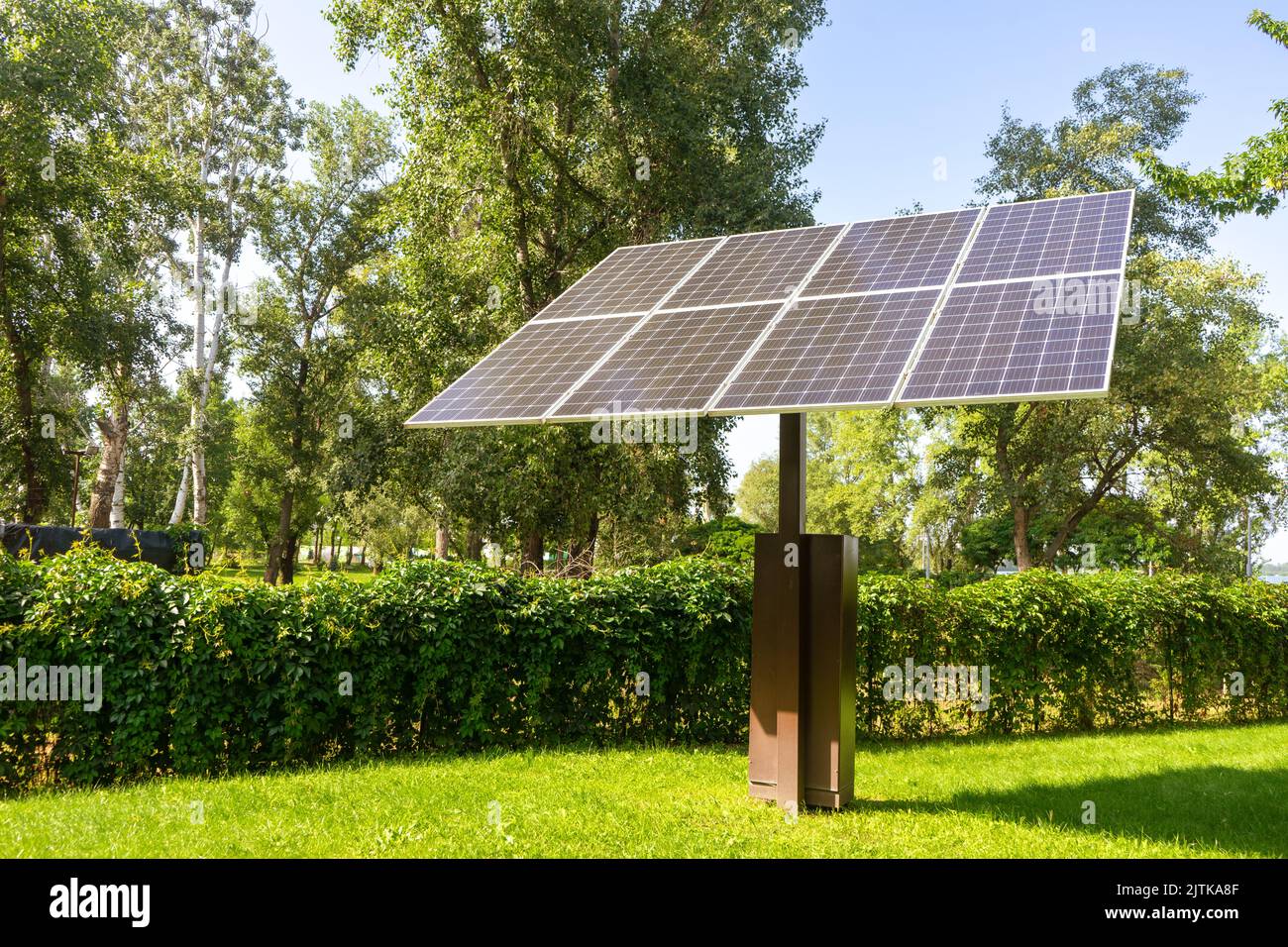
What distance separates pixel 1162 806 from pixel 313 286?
126ft

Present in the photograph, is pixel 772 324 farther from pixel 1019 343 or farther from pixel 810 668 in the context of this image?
pixel 810 668

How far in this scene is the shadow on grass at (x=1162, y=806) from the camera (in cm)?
793

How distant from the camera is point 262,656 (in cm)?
959

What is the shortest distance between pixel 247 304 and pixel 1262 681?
37.8 meters

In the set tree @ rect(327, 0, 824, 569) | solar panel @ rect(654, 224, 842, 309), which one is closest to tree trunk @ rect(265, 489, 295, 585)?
tree @ rect(327, 0, 824, 569)

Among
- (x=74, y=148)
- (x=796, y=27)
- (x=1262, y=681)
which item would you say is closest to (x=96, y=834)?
(x=1262, y=681)

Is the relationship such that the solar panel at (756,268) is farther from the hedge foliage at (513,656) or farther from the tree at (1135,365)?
the tree at (1135,365)

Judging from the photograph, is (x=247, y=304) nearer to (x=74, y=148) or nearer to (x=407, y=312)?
(x=74, y=148)

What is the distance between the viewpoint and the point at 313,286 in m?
40.3

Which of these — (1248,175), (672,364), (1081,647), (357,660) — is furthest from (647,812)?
(1248,175)

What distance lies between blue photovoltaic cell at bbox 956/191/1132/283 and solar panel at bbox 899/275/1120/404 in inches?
14.2

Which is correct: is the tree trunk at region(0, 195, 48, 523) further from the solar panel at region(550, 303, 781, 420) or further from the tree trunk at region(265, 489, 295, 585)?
the solar panel at region(550, 303, 781, 420)

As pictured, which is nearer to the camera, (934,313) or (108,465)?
(934,313)

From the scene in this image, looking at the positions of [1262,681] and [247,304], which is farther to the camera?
[247,304]
